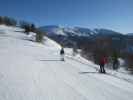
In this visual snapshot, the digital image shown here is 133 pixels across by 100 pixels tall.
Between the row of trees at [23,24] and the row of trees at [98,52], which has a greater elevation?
the row of trees at [23,24]

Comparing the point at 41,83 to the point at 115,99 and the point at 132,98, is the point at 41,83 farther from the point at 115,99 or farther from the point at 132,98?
the point at 132,98

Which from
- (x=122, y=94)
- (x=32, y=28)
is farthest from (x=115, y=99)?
(x=32, y=28)

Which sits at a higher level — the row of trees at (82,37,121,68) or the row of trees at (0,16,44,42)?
the row of trees at (0,16,44,42)

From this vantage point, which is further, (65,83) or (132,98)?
(65,83)

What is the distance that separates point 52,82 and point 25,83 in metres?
1.80

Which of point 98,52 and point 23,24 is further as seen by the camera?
point 23,24

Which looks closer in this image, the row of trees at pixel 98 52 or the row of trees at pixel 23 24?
the row of trees at pixel 98 52

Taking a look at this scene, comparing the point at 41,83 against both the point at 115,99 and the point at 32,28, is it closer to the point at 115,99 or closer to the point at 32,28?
the point at 115,99

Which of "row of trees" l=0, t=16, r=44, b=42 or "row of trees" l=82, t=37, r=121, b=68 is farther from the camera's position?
"row of trees" l=0, t=16, r=44, b=42

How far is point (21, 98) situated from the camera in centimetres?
771

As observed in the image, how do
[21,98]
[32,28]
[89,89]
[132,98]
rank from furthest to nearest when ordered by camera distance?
1. [32,28]
2. [89,89]
3. [132,98]
4. [21,98]

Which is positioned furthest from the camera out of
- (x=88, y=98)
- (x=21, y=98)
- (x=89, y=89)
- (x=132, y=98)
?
(x=89, y=89)

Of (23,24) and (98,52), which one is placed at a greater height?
(23,24)

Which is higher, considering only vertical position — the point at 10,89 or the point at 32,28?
the point at 32,28
